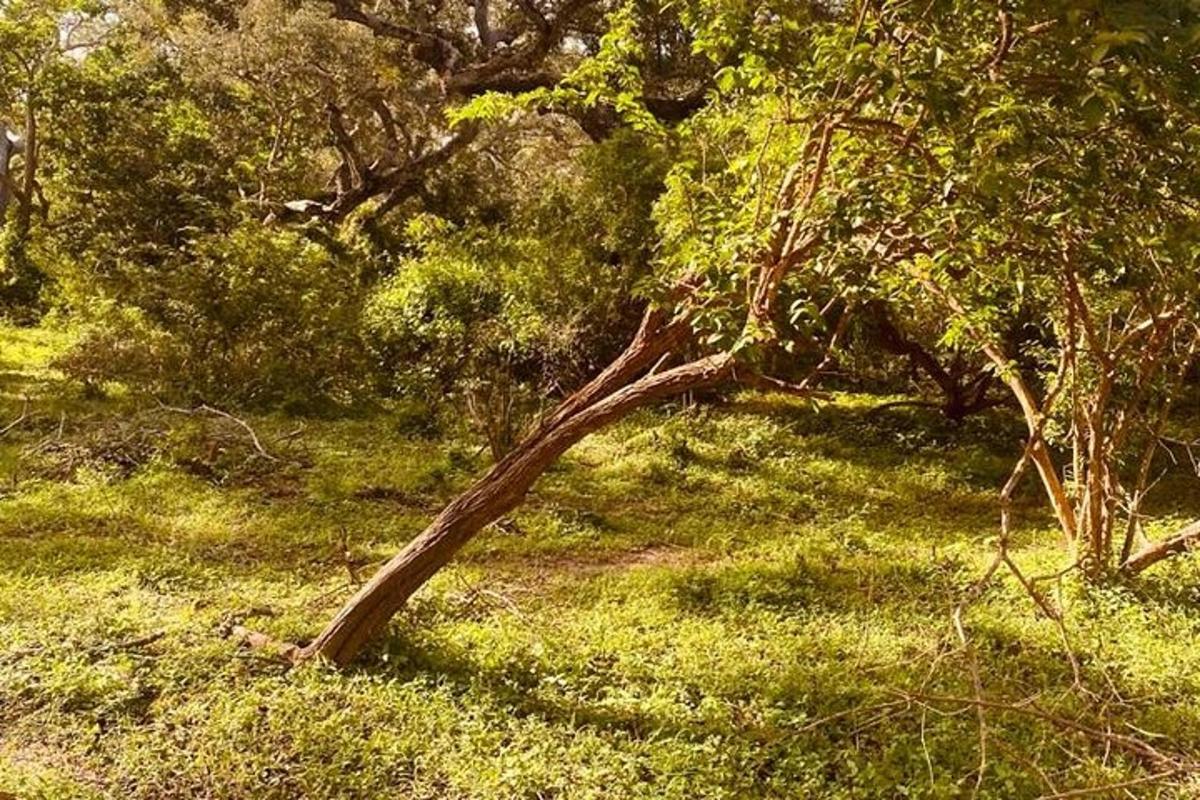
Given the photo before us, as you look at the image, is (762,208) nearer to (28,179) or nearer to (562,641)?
(562,641)

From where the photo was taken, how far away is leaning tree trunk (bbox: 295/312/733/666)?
470cm

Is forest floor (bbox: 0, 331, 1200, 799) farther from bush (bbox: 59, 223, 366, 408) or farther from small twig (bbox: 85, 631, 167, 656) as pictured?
bush (bbox: 59, 223, 366, 408)

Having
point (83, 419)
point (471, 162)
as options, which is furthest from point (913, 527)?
point (471, 162)

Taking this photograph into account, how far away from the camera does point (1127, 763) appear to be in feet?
14.7

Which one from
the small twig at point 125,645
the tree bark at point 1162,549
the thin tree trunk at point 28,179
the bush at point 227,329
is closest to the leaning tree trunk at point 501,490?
the small twig at point 125,645

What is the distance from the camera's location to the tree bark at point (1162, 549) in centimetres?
618

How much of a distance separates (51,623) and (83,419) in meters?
4.90

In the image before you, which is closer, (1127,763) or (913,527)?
(1127,763)

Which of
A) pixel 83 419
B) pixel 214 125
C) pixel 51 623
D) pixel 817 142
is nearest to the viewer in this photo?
pixel 817 142

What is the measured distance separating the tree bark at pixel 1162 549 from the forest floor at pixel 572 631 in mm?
212

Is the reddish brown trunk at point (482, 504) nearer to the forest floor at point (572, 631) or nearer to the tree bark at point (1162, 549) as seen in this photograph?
the forest floor at point (572, 631)

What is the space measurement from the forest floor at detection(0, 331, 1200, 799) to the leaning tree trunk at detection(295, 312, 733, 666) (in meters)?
0.25

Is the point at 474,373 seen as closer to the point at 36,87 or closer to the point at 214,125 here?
the point at 214,125

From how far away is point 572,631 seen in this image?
5816 millimetres
